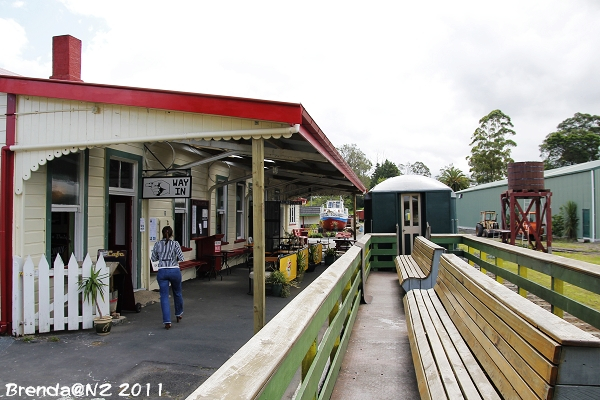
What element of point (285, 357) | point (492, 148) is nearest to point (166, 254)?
point (285, 357)

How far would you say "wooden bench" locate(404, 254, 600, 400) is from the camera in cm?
161

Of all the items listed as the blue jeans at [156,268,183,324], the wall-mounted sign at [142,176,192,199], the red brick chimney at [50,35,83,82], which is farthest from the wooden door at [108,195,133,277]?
the red brick chimney at [50,35,83,82]

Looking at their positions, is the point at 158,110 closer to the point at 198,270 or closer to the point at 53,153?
the point at 53,153

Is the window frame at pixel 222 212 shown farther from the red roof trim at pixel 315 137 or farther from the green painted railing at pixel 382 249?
the red roof trim at pixel 315 137

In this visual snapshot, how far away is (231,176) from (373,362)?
398 inches

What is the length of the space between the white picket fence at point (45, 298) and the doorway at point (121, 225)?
2219 mm

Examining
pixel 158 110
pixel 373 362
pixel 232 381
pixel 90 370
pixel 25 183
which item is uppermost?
pixel 158 110

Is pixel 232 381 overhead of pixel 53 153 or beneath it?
beneath

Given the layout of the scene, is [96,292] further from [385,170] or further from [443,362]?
[385,170]

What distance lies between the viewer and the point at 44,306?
5.97 meters

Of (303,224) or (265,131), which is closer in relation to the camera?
(265,131)

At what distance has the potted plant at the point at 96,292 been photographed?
237 inches

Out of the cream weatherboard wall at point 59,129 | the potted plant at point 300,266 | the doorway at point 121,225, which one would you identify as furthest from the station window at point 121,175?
the potted plant at point 300,266

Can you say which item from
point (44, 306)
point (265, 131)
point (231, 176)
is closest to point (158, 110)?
point (265, 131)
